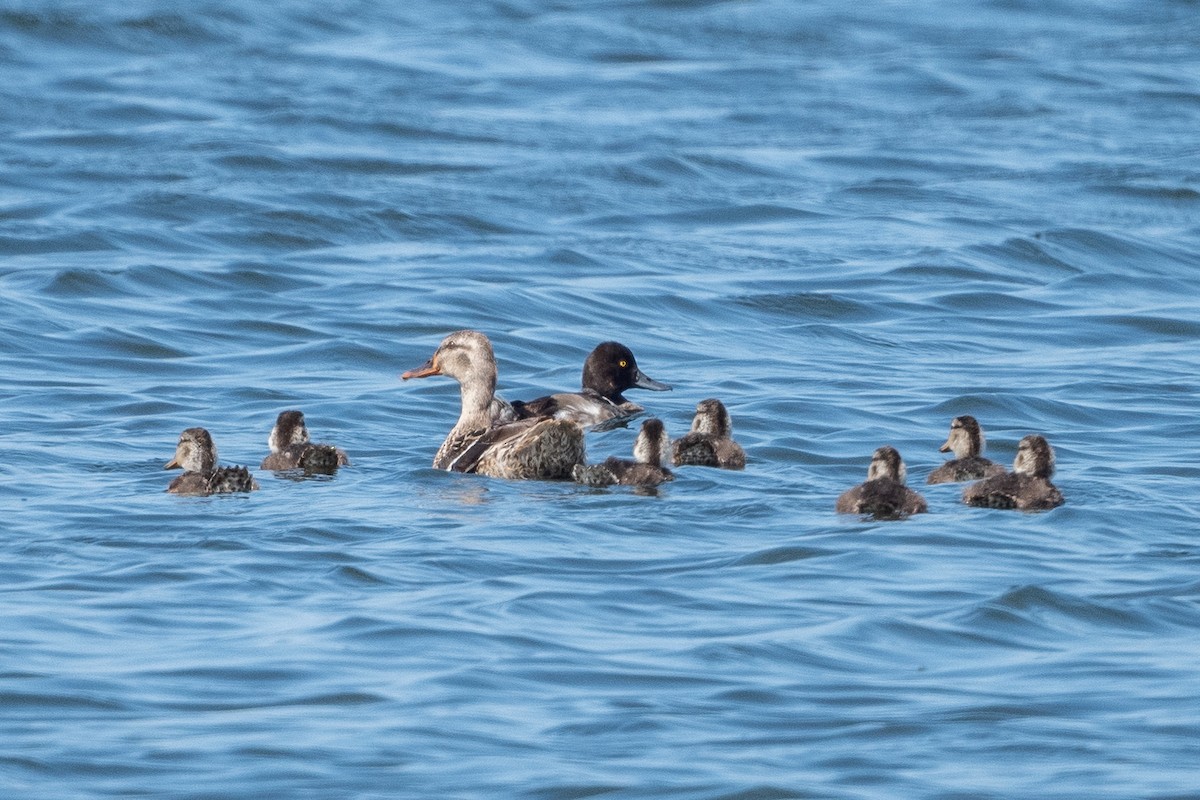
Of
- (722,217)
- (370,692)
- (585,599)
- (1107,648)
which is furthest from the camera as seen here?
(722,217)

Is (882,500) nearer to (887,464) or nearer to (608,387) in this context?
(887,464)

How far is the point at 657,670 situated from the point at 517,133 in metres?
17.5

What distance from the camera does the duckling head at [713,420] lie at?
11383 mm

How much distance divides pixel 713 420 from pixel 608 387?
2.51m

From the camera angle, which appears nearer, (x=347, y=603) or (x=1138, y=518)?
(x=347, y=603)

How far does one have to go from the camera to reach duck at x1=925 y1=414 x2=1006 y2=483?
10594 mm

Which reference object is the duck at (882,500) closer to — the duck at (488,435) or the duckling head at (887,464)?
the duckling head at (887,464)

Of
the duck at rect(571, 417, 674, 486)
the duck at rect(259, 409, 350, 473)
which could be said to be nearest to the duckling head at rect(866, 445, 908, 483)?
the duck at rect(571, 417, 674, 486)

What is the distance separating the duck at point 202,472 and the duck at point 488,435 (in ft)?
4.14

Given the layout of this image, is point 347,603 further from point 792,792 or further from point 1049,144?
point 1049,144

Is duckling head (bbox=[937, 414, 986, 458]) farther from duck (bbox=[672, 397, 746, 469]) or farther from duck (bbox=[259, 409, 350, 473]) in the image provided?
duck (bbox=[259, 409, 350, 473])

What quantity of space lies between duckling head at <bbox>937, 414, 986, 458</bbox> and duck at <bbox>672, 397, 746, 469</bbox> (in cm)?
106

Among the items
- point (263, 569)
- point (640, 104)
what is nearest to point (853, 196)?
point (640, 104)

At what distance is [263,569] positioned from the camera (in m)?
8.73
